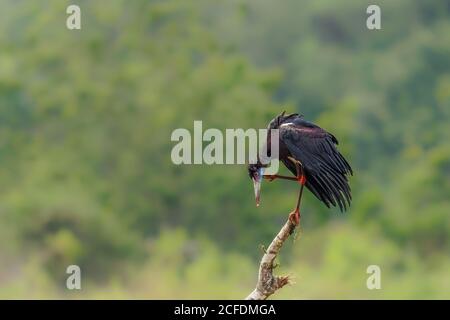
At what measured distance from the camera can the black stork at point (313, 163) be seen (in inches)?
406

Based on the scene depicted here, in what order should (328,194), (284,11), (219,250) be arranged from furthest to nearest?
(284,11)
(219,250)
(328,194)

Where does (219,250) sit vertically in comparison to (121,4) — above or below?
below

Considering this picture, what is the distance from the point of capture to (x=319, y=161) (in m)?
10.5

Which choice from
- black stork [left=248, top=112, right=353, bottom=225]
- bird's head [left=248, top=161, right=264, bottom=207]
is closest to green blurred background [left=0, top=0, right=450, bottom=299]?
black stork [left=248, top=112, right=353, bottom=225]

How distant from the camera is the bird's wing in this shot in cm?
1030

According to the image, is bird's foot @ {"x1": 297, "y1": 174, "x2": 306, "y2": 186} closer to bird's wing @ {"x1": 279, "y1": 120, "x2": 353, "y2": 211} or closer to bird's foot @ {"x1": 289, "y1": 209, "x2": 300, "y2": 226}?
bird's wing @ {"x1": 279, "y1": 120, "x2": 353, "y2": 211}

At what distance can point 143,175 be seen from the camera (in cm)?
2858

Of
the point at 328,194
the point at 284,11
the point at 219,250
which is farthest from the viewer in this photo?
the point at 284,11

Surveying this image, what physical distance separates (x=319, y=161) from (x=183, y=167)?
17875 mm

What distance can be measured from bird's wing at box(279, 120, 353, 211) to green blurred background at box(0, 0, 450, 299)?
12873mm

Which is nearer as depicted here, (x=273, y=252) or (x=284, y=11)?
(x=273, y=252)

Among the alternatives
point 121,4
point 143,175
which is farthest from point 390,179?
point 121,4

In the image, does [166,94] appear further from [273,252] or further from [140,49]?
[273,252]

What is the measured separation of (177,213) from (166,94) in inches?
131
